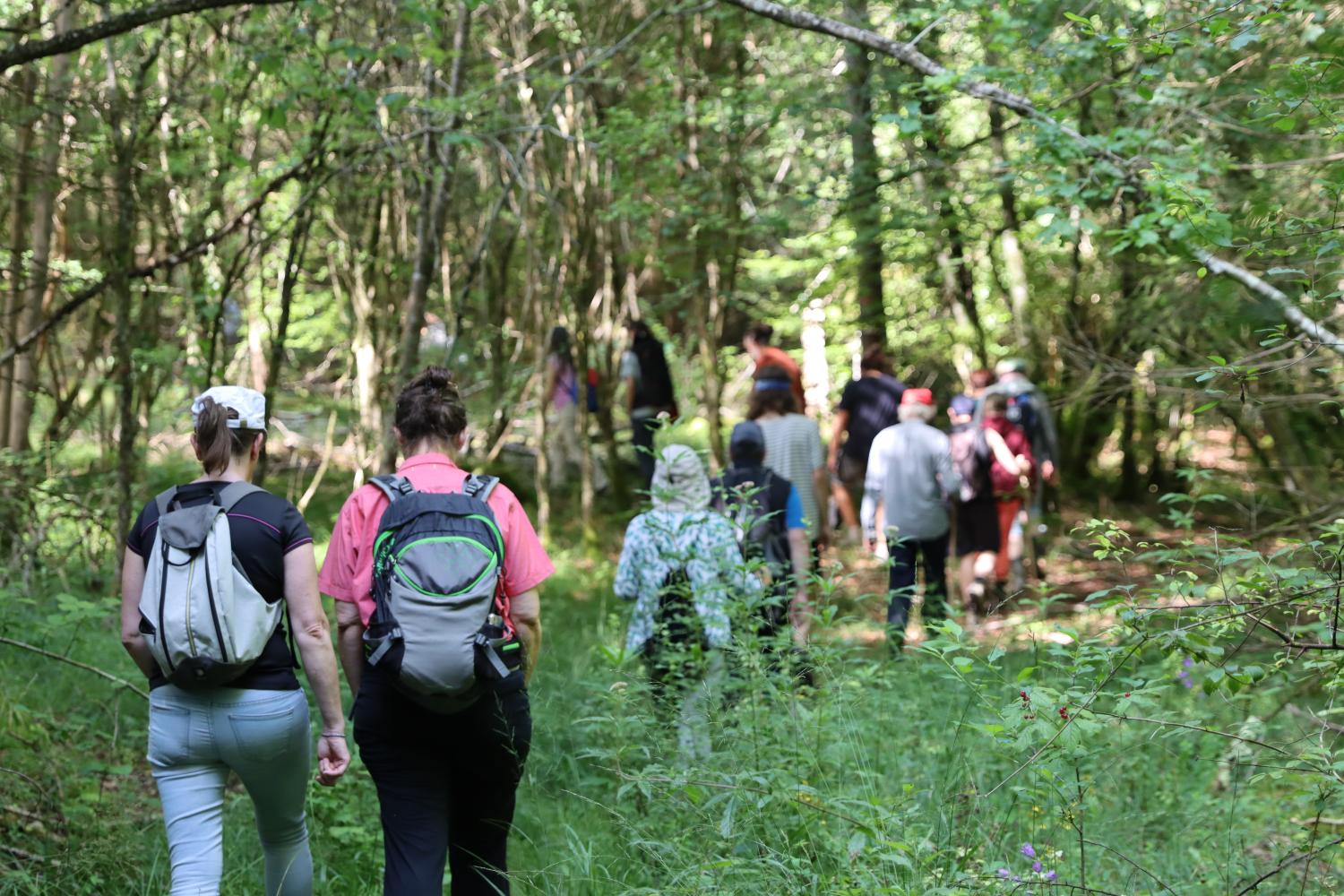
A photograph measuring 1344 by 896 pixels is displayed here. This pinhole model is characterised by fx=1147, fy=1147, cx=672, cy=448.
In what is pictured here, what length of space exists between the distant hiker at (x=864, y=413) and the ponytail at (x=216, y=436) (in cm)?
718

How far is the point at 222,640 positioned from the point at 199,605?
0.11 metres

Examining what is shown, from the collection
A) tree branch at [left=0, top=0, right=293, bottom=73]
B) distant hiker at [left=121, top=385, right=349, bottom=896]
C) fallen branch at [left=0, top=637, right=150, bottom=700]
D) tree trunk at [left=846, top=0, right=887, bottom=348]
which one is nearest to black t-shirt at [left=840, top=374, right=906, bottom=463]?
tree trunk at [left=846, top=0, right=887, bottom=348]

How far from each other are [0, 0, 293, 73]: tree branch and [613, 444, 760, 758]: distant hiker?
8.12 ft

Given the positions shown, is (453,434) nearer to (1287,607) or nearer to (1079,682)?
(1079,682)

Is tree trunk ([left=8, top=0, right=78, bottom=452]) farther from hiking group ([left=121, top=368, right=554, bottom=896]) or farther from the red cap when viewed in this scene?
the red cap

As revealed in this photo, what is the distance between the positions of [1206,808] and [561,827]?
272cm

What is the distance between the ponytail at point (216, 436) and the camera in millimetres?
3273

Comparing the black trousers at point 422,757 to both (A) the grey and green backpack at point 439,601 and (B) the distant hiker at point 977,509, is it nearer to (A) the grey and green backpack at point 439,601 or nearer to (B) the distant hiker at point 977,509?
(A) the grey and green backpack at point 439,601

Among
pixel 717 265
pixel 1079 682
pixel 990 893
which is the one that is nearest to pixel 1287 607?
pixel 1079 682

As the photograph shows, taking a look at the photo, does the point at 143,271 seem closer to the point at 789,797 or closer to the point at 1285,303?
the point at 789,797

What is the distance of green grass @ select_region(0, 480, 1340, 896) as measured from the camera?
3.14 m

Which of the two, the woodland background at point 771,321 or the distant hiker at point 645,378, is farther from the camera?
the distant hiker at point 645,378

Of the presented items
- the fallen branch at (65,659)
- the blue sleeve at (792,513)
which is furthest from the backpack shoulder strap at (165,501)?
the blue sleeve at (792,513)

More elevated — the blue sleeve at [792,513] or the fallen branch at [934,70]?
the fallen branch at [934,70]
